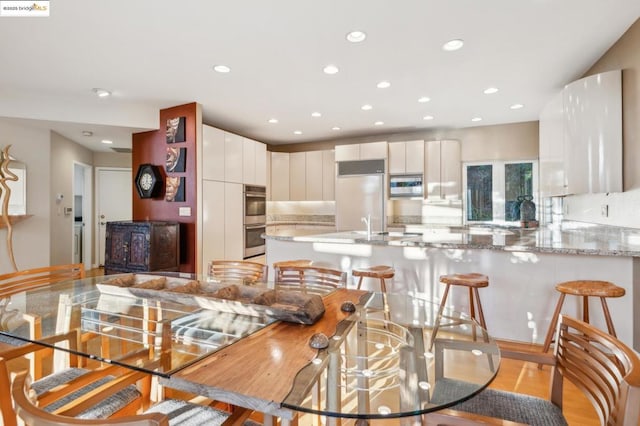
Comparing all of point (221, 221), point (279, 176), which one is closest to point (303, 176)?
point (279, 176)

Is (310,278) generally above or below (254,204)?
below

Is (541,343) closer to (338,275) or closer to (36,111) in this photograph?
(338,275)

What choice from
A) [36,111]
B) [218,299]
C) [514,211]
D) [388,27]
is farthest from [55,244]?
[514,211]

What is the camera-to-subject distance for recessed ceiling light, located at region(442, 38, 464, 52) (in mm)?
2648

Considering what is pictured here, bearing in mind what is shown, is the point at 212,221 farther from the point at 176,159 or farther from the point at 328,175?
the point at 328,175

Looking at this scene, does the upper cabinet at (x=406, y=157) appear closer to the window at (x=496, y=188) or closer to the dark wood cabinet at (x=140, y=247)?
the window at (x=496, y=188)

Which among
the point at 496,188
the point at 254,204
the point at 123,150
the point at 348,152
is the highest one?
the point at 123,150

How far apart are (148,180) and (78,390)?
144 inches

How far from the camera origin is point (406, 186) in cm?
556

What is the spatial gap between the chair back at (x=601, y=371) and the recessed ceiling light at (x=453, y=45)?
89.6 inches

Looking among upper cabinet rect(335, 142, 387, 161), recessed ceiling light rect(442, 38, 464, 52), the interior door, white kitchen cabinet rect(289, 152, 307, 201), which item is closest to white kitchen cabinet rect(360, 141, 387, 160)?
upper cabinet rect(335, 142, 387, 161)

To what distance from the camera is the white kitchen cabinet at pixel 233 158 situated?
4.81 m

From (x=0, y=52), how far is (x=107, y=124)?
150cm

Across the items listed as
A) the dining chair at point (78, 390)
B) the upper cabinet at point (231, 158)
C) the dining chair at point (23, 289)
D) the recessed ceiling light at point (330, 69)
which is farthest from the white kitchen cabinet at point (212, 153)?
the dining chair at point (78, 390)
